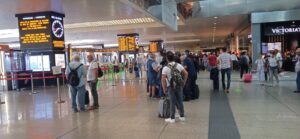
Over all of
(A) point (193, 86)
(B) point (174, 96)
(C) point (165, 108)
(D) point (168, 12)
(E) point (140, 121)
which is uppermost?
(D) point (168, 12)

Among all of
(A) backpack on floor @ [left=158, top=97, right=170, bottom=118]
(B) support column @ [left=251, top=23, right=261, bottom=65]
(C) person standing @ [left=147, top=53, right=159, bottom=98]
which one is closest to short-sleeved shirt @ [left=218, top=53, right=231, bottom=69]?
(C) person standing @ [left=147, top=53, right=159, bottom=98]

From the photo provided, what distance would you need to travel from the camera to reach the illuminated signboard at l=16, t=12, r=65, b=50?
14.6 m

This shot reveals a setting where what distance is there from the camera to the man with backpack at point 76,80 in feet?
26.3

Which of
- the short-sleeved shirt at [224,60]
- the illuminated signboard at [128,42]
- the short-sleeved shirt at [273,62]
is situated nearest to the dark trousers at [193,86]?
the short-sleeved shirt at [224,60]

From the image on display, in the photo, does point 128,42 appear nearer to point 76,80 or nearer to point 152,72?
point 152,72

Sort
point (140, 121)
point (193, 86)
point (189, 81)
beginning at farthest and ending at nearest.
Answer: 1. point (193, 86)
2. point (189, 81)
3. point (140, 121)

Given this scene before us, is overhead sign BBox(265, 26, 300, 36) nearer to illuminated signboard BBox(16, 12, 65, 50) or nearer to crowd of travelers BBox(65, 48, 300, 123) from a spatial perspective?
crowd of travelers BBox(65, 48, 300, 123)

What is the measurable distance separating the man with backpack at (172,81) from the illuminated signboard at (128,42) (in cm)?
2001

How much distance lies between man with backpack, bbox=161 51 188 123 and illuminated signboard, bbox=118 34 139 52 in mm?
20012

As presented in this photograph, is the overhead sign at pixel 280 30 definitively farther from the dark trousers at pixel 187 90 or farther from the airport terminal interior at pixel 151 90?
the dark trousers at pixel 187 90

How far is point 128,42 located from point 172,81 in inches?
798

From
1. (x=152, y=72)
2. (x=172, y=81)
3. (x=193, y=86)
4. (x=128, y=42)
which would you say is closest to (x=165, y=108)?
(x=172, y=81)

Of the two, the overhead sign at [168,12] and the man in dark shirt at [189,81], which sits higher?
the overhead sign at [168,12]

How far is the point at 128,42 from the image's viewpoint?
26172mm
